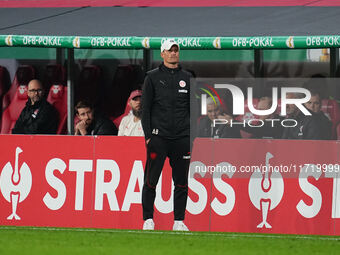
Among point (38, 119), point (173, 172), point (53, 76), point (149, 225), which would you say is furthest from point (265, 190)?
point (53, 76)

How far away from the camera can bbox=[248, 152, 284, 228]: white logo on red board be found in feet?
38.5

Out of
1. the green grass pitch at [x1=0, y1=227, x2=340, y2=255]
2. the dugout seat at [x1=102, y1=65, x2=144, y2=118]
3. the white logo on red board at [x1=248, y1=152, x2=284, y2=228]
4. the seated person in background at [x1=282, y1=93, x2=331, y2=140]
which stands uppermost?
the dugout seat at [x1=102, y1=65, x2=144, y2=118]

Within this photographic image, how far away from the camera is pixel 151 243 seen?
9.23m

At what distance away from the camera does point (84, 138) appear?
12.2 m

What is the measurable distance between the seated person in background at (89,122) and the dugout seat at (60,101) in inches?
19.4

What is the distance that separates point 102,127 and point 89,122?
1.08 ft

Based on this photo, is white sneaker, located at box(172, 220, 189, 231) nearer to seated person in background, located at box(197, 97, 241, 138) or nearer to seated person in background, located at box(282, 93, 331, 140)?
seated person in background, located at box(282, 93, 331, 140)

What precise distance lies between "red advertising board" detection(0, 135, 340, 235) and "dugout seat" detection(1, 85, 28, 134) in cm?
292

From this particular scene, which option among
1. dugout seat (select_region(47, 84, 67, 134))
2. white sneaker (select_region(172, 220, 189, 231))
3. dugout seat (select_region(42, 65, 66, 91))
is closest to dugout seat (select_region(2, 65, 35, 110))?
dugout seat (select_region(42, 65, 66, 91))

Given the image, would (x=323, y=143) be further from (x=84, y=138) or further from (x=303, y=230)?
(x=84, y=138)

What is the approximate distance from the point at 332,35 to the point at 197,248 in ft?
15.4

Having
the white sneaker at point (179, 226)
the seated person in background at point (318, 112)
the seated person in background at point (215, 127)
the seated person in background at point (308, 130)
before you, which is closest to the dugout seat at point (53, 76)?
the seated person in background at point (215, 127)

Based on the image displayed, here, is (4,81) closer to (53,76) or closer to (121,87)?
(53,76)

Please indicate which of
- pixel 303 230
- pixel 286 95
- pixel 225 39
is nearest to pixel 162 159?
pixel 303 230
